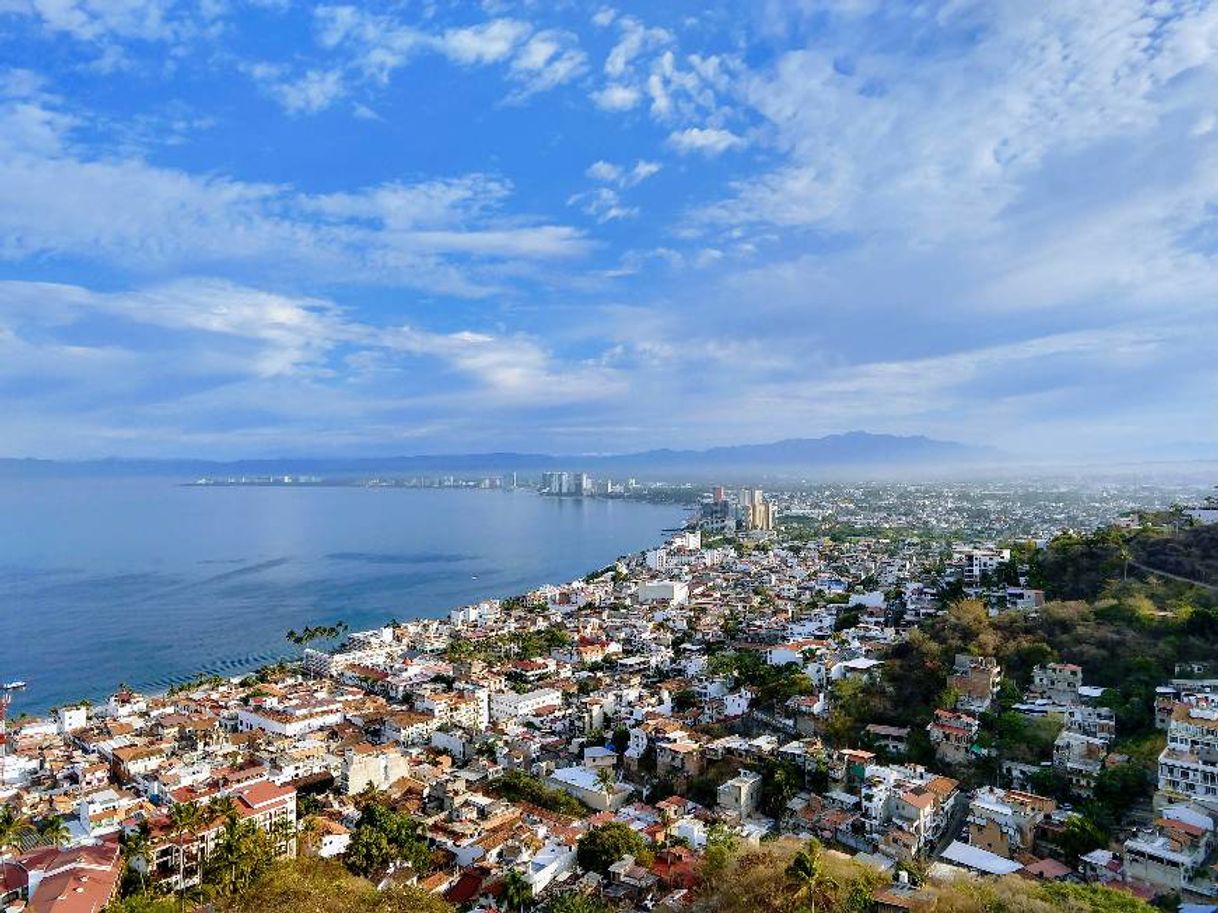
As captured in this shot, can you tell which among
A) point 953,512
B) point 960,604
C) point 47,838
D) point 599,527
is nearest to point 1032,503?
point 953,512

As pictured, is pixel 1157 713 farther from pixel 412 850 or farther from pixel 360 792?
pixel 360 792

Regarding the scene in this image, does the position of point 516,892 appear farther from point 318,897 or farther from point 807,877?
point 807,877

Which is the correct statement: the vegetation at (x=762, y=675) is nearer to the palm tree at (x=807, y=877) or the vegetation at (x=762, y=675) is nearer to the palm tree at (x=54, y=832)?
the palm tree at (x=807, y=877)

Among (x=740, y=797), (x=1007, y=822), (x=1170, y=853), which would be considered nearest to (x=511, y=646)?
(x=740, y=797)

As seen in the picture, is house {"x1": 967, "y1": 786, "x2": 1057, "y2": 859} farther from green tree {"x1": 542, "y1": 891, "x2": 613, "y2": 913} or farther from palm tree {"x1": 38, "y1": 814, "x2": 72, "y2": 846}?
palm tree {"x1": 38, "y1": 814, "x2": 72, "y2": 846}

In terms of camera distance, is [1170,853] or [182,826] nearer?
[1170,853]

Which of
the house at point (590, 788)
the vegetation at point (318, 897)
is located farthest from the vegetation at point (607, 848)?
the vegetation at point (318, 897)

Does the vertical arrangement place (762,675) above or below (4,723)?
above

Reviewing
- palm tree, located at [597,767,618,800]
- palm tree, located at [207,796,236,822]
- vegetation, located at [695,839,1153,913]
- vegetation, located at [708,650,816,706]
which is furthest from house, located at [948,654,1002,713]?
palm tree, located at [207,796,236,822]
